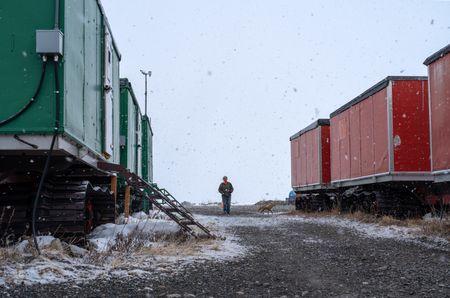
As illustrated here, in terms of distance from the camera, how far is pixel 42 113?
5.72 m

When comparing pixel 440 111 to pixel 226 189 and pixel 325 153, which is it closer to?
pixel 325 153

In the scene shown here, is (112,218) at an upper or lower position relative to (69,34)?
lower

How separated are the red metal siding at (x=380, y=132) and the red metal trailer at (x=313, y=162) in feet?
17.8

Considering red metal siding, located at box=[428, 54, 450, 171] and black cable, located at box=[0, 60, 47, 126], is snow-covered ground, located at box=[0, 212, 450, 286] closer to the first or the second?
black cable, located at box=[0, 60, 47, 126]

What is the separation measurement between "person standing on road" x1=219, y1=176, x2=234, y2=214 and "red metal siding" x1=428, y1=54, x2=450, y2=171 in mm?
13187

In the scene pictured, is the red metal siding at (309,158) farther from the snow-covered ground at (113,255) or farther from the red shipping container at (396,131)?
the snow-covered ground at (113,255)

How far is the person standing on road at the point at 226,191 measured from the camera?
901 inches

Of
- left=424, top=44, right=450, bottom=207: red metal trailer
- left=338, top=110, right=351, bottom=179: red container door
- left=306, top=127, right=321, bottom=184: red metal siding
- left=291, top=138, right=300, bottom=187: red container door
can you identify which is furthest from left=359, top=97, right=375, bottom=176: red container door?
left=291, top=138, right=300, bottom=187: red container door

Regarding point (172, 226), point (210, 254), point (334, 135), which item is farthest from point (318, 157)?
point (210, 254)

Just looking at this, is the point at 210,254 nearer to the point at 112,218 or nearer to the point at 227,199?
the point at 112,218

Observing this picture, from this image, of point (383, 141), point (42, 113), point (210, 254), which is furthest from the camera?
point (383, 141)

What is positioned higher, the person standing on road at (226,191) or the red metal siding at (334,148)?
the red metal siding at (334,148)

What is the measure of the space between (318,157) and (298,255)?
1372cm

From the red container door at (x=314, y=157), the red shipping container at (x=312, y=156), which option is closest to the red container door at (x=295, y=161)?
the red shipping container at (x=312, y=156)
